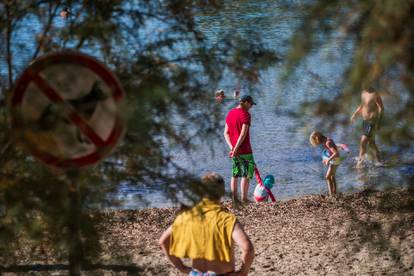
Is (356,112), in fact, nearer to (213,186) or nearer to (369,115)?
(369,115)

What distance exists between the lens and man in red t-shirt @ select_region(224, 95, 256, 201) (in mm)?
12711

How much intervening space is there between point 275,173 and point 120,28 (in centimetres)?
1024

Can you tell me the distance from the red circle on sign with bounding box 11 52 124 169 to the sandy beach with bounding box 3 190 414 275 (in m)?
1.69

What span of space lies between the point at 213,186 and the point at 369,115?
1439 mm

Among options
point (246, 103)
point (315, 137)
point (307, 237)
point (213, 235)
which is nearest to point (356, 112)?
point (315, 137)

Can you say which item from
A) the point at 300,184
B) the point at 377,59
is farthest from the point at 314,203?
the point at 377,59

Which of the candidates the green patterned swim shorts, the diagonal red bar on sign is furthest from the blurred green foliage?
the green patterned swim shorts

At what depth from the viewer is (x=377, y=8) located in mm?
4281

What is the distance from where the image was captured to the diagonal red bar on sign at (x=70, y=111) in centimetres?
489

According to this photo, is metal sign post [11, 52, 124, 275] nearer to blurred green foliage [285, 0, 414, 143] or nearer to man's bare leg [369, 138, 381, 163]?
blurred green foliage [285, 0, 414, 143]

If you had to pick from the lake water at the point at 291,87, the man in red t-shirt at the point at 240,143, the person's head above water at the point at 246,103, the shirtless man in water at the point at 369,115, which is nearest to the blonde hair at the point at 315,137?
the lake water at the point at 291,87

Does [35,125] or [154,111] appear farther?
[154,111]

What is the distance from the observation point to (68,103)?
499cm

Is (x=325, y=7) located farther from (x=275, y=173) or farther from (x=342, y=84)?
Answer: (x=275, y=173)
